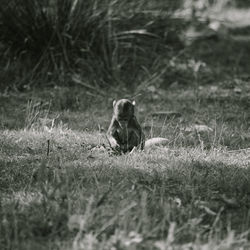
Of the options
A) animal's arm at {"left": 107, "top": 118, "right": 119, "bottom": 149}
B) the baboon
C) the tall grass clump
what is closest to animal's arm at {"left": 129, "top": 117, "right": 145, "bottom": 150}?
the baboon

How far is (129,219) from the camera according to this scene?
3.86m

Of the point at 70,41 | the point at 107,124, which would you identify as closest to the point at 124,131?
the point at 107,124

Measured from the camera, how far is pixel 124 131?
5598mm

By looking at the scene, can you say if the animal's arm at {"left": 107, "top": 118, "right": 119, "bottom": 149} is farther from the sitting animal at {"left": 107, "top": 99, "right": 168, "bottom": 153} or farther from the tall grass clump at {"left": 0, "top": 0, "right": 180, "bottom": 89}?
the tall grass clump at {"left": 0, "top": 0, "right": 180, "bottom": 89}

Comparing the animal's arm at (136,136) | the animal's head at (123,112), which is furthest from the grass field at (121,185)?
the animal's head at (123,112)

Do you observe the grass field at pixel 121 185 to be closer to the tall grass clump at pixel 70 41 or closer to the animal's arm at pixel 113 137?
the animal's arm at pixel 113 137

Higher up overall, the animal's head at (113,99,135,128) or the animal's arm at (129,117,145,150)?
the animal's head at (113,99,135,128)

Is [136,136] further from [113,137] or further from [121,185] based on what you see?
[121,185]

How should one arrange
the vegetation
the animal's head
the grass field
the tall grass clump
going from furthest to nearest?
the tall grass clump, the animal's head, the vegetation, the grass field

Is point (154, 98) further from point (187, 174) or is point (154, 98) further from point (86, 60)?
point (187, 174)

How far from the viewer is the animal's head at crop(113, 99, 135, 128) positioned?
5543mm

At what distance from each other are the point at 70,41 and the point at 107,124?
2568mm

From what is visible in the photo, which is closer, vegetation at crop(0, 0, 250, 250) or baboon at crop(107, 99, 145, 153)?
vegetation at crop(0, 0, 250, 250)

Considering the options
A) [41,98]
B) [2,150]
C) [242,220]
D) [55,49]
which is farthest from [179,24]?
[242,220]
